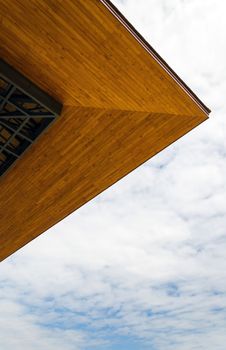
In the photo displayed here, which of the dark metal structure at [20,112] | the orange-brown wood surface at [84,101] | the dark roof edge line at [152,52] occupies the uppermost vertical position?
the dark metal structure at [20,112]

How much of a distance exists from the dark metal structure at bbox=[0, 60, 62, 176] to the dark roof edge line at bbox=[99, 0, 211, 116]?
2.67m

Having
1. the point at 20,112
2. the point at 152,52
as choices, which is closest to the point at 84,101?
the point at 20,112

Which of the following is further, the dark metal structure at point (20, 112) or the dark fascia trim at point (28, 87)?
the dark metal structure at point (20, 112)

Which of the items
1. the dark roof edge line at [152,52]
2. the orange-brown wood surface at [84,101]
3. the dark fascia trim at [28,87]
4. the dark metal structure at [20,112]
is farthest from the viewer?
the dark metal structure at [20,112]

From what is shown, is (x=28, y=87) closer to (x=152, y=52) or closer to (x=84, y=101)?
(x=84, y=101)

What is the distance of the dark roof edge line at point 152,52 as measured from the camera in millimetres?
6246

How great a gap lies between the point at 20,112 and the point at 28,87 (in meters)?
1.01

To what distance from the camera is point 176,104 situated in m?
7.96

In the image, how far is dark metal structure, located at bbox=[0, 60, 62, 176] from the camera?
→ 7.94 m

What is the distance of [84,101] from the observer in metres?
8.36

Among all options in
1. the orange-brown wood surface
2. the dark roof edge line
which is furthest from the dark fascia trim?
the dark roof edge line

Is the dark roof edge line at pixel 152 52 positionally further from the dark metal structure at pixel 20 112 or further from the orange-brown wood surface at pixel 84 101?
the dark metal structure at pixel 20 112

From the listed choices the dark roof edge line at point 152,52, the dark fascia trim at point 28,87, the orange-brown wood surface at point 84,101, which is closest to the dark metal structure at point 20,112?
the dark fascia trim at point 28,87

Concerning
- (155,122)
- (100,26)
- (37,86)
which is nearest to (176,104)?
(155,122)
